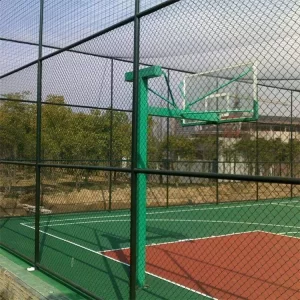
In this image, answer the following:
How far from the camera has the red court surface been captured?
Answer: 17.6ft

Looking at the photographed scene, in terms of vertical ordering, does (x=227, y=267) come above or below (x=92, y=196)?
below

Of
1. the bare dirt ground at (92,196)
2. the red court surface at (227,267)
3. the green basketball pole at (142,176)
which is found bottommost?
the red court surface at (227,267)

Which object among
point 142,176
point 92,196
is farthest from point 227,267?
point 92,196

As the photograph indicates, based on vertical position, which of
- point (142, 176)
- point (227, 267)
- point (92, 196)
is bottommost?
point (227, 267)

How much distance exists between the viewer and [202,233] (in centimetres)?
972

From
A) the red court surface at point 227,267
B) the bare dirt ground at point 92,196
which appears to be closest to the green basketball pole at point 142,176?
the red court surface at point 227,267

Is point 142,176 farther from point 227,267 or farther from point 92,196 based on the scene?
point 92,196

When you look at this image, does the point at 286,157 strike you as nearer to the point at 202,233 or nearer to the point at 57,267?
the point at 202,233

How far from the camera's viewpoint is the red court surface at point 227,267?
537cm

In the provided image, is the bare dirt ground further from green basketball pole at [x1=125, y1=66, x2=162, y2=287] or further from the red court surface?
green basketball pole at [x1=125, y1=66, x2=162, y2=287]

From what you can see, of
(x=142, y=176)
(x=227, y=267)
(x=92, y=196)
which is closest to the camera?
(x=142, y=176)

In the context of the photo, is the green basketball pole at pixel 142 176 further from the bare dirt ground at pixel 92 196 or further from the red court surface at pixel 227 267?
the bare dirt ground at pixel 92 196

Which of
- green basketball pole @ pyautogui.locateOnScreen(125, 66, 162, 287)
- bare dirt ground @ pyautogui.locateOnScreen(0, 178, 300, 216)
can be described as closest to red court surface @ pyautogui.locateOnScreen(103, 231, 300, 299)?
green basketball pole @ pyautogui.locateOnScreen(125, 66, 162, 287)

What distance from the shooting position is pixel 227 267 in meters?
6.55
